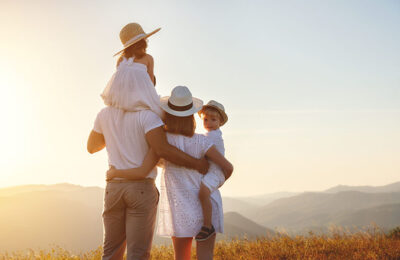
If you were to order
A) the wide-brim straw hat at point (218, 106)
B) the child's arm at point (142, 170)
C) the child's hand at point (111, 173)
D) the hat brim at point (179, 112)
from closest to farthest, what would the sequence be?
1. the child's arm at point (142, 170)
2. the child's hand at point (111, 173)
3. the hat brim at point (179, 112)
4. the wide-brim straw hat at point (218, 106)

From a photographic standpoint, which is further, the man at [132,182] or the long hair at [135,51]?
the long hair at [135,51]

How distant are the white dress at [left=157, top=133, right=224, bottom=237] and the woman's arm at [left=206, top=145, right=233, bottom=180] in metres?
0.06

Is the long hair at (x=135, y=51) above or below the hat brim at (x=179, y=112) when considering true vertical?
above

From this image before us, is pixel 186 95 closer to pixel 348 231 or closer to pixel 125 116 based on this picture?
pixel 125 116

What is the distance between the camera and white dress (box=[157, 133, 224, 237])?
12.3ft

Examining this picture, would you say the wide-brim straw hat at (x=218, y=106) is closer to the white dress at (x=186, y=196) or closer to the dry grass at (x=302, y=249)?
the white dress at (x=186, y=196)

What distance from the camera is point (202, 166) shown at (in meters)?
3.76

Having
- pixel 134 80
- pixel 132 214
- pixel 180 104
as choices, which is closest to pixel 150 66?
pixel 134 80

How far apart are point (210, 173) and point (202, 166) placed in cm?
12

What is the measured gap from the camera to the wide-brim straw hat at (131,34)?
390 cm

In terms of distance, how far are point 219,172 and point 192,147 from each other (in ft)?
1.32

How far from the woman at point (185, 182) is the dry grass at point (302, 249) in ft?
9.93

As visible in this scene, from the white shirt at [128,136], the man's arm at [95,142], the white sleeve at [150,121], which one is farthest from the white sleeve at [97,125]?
the white sleeve at [150,121]

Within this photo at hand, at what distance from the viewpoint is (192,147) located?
3773mm
